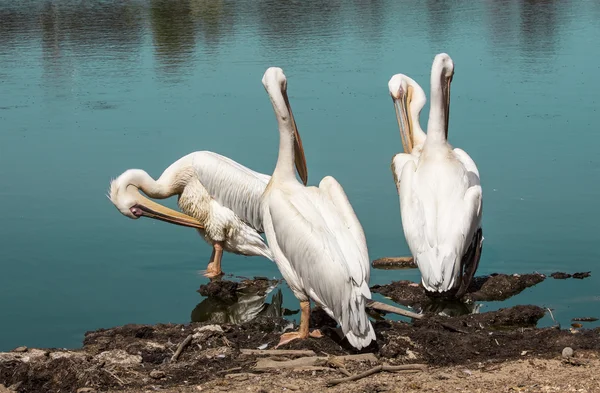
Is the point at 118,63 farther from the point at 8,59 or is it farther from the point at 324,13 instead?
the point at 324,13

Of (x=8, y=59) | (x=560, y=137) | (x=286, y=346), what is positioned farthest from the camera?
(x=8, y=59)

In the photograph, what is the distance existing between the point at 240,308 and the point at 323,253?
1.93m

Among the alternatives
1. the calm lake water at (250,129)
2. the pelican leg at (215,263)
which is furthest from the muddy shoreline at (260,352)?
the pelican leg at (215,263)

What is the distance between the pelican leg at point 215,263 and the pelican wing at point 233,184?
31 centimetres

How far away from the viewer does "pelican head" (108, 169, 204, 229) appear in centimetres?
834

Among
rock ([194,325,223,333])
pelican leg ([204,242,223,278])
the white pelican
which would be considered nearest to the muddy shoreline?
rock ([194,325,223,333])

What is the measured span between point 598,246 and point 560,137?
10.9ft

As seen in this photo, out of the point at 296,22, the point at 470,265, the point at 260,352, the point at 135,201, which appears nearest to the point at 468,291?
the point at 470,265

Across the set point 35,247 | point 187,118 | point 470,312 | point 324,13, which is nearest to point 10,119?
point 187,118

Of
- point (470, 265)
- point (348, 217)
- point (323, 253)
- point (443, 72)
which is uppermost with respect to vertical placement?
point (443, 72)

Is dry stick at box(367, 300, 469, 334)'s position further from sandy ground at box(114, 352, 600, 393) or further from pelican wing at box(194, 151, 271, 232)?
pelican wing at box(194, 151, 271, 232)

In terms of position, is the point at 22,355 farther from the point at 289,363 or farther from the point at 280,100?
the point at 280,100

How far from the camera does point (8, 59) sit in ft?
54.7

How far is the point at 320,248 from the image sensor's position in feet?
18.8
